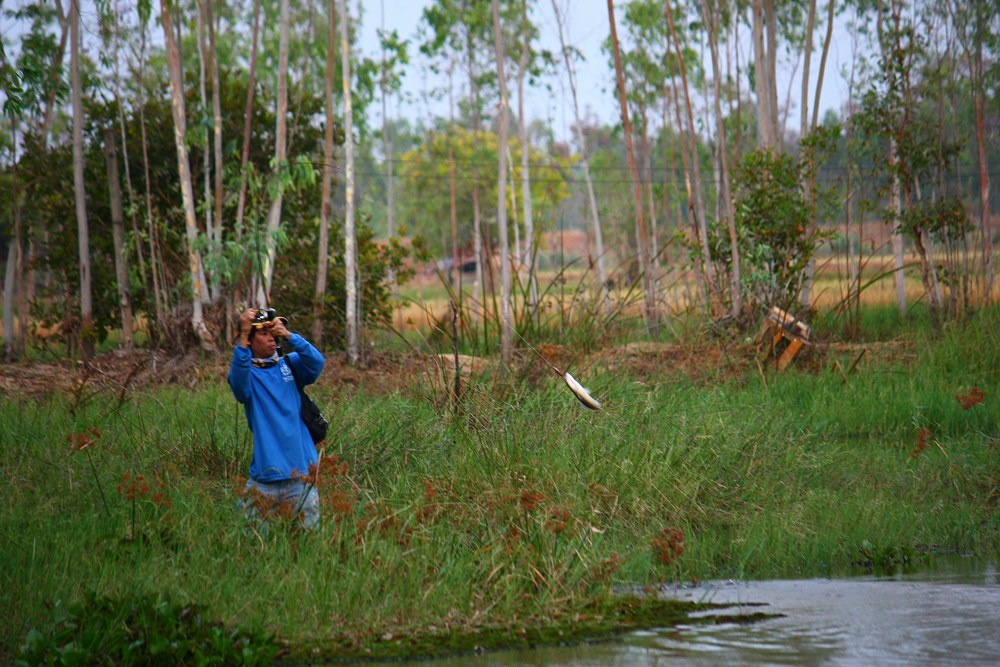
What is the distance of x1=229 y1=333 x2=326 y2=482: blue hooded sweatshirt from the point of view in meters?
6.01

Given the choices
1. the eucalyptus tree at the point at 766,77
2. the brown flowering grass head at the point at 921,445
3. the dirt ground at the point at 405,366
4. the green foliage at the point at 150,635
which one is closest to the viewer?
the green foliage at the point at 150,635

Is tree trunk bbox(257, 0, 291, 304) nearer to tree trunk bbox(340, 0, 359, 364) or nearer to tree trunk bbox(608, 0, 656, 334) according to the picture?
tree trunk bbox(340, 0, 359, 364)

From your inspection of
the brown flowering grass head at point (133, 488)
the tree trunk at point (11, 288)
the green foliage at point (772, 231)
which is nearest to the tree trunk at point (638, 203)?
the green foliage at point (772, 231)

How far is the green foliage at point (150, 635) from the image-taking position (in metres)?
4.50

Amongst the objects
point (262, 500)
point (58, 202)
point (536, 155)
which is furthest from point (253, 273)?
point (536, 155)

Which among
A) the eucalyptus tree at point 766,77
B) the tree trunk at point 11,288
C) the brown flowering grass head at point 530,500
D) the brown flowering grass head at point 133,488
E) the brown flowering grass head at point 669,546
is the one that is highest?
the eucalyptus tree at point 766,77

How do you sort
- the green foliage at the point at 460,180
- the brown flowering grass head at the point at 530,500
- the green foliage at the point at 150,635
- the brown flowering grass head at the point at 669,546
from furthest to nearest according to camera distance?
1. the green foliage at the point at 460,180
2. the brown flowering grass head at the point at 669,546
3. the brown flowering grass head at the point at 530,500
4. the green foliage at the point at 150,635

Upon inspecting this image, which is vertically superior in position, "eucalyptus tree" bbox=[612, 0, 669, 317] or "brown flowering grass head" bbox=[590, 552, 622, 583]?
"eucalyptus tree" bbox=[612, 0, 669, 317]

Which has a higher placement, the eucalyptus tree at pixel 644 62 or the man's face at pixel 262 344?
the eucalyptus tree at pixel 644 62

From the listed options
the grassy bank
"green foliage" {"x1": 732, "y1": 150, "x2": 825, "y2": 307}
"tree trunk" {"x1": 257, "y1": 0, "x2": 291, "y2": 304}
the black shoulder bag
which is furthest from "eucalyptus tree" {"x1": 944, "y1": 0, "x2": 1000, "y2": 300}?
the black shoulder bag

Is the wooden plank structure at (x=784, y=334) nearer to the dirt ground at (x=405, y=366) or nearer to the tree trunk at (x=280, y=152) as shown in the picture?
the dirt ground at (x=405, y=366)

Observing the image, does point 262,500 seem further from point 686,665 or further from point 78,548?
point 686,665

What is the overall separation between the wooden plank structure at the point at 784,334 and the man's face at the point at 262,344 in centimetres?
728

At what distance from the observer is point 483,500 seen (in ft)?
20.3
